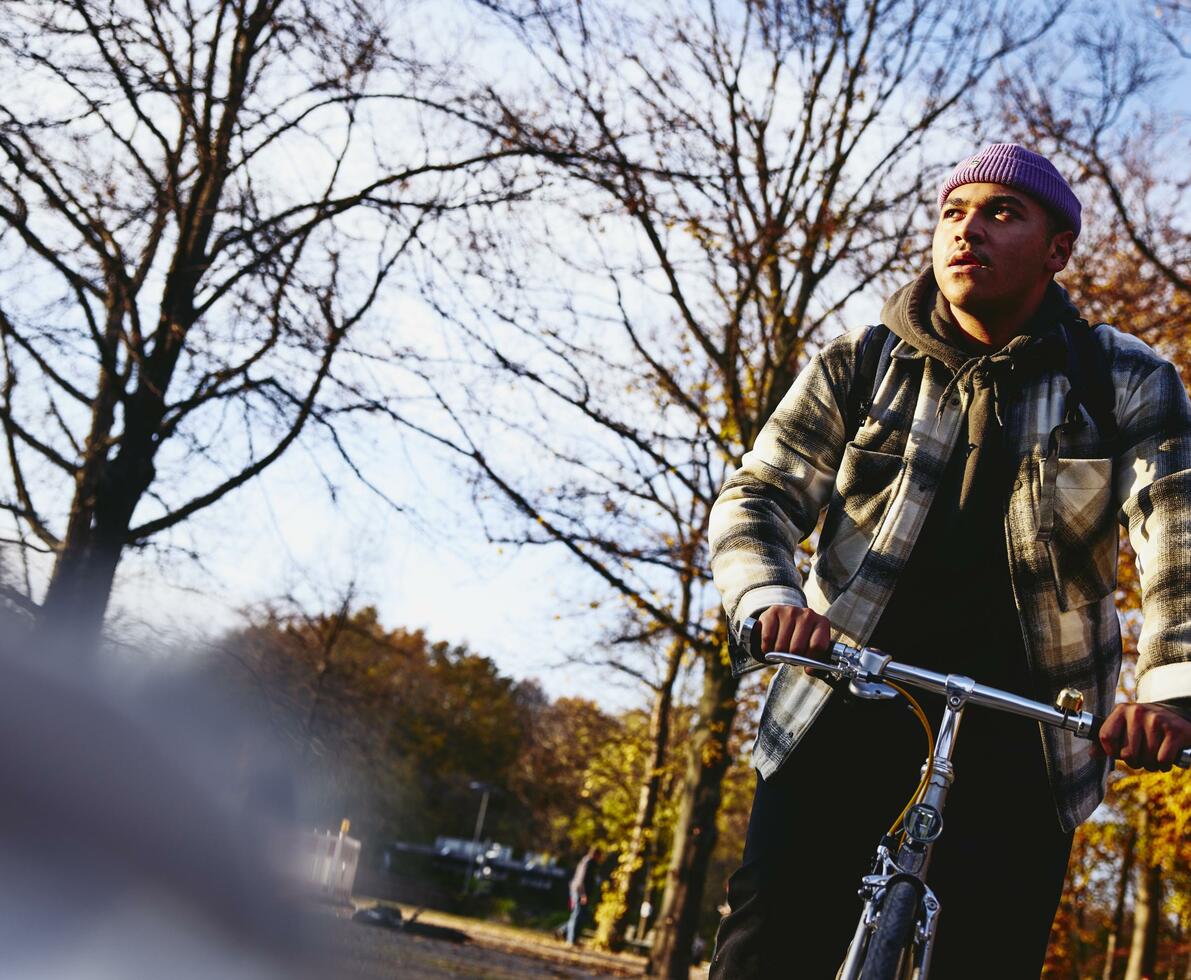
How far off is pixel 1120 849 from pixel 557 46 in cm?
1872

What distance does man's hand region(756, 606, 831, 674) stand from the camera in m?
2.21

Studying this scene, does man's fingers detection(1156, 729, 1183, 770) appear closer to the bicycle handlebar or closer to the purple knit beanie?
the bicycle handlebar

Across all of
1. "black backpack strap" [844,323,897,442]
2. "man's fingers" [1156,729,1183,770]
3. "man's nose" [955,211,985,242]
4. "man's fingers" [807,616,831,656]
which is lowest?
"man's fingers" [1156,729,1183,770]

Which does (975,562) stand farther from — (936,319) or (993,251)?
(993,251)

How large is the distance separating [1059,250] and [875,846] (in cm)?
129

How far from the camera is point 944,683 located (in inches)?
85.3

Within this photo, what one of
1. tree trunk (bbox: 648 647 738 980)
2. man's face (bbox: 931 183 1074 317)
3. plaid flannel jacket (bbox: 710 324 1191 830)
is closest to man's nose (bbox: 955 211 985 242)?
man's face (bbox: 931 183 1074 317)

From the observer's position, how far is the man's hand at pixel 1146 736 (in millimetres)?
2068

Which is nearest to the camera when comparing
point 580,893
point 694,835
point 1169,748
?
point 1169,748

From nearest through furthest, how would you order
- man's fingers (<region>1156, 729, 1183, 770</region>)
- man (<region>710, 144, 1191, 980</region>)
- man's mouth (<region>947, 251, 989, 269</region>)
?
man's fingers (<region>1156, 729, 1183, 770</region>) → man (<region>710, 144, 1191, 980</region>) → man's mouth (<region>947, 251, 989, 269</region>)

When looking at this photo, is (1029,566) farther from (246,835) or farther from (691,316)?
(691,316)

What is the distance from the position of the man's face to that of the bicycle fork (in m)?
0.87

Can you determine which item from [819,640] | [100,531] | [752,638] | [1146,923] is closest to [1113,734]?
[819,640]

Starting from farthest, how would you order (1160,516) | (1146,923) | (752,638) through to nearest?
1. (1146,923)
2. (1160,516)
3. (752,638)
